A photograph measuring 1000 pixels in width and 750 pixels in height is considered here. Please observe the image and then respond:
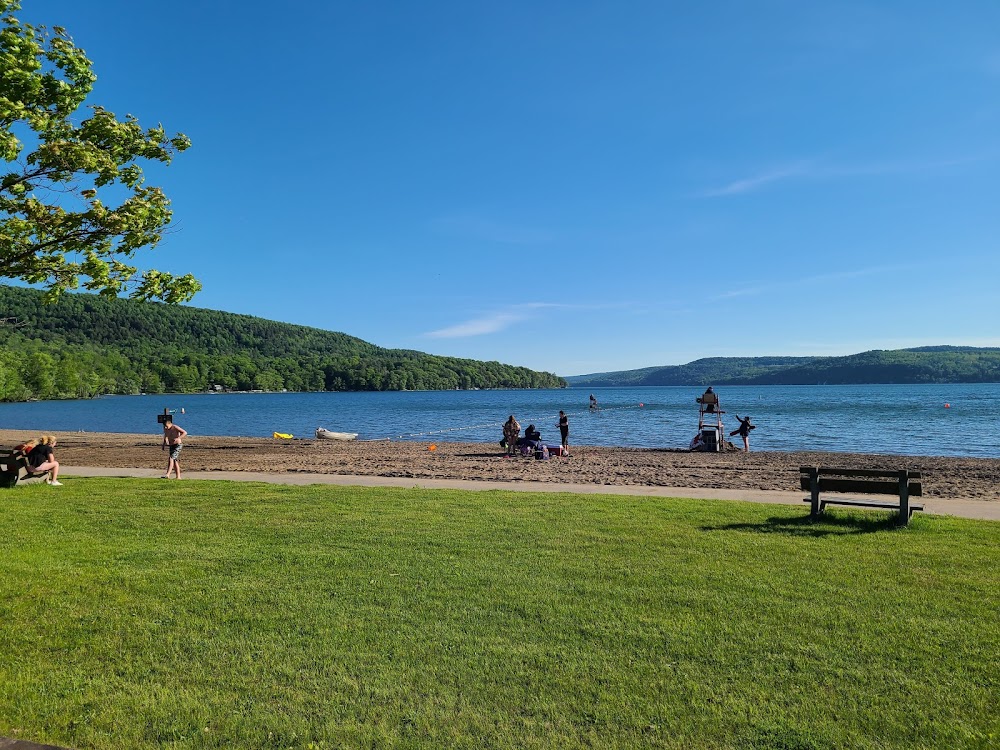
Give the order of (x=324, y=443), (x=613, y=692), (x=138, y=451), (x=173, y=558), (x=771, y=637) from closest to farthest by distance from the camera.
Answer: (x=613, y=692)
(x=771, y=637)
(x=173, y=558)
(x=138, y=451)
(x=324, y=443)

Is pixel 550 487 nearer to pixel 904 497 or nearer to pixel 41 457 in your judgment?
pixel 904 497

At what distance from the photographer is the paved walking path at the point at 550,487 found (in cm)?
1142

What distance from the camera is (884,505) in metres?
9.67

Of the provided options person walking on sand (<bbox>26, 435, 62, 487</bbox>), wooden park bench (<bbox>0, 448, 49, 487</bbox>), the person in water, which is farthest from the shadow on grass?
the person in water

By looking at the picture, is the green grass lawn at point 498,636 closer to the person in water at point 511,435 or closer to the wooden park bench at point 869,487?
the wooden park bench at point 869,487

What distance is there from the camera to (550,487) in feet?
47.2

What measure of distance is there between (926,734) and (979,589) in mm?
3251

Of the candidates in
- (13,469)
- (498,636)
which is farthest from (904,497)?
(13,469)

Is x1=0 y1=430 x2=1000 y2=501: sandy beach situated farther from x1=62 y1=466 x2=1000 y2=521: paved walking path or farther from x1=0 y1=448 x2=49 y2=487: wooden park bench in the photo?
x1=0 y1=448 x2=49 y2=487: wooden park bench

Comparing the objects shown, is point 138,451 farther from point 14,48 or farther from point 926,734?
point 926,734

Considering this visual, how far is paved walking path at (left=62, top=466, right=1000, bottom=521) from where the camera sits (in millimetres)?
11416

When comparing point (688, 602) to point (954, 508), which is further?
point (954, 508)

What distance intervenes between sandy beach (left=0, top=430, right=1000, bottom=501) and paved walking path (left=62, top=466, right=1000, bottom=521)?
2.78 feet

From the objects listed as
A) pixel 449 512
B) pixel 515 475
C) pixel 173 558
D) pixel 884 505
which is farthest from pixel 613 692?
pixel 515 475
